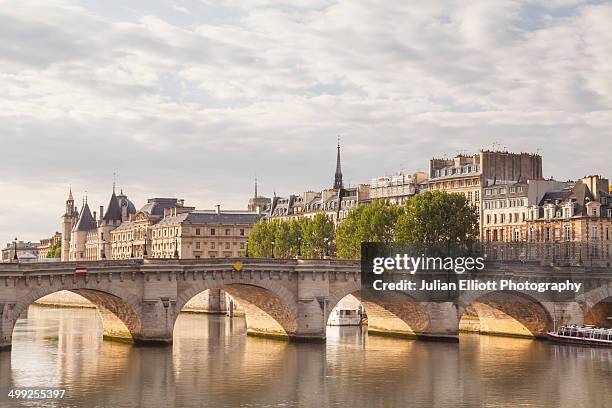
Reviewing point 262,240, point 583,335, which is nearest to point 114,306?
point 583,335

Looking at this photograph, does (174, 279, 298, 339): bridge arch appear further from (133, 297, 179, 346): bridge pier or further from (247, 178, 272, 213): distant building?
(247, 178, 272, 213): distant building

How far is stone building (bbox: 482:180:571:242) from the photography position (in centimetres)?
11988

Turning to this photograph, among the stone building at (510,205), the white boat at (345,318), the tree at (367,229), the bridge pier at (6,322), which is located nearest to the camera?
the bridge pier at (6,322)

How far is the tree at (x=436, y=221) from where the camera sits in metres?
104

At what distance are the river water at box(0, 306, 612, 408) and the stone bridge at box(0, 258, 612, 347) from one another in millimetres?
2049

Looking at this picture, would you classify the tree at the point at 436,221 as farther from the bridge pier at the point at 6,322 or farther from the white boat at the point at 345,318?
the bridge pier at the point at 6,322

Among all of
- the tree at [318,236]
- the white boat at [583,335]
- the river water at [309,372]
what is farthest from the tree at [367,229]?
the white boat at [583,335]

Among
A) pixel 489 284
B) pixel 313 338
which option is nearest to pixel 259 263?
pixel 313 338

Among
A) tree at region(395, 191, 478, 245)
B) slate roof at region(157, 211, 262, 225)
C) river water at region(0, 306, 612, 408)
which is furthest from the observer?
slate roof at region(157, 211, 262, 225)

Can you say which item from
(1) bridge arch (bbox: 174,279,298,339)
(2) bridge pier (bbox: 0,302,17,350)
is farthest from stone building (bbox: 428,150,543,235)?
(2) bridge pier (bbox: 0,302,17,350)

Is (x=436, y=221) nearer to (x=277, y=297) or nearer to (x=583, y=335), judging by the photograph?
(x=583, y=335)

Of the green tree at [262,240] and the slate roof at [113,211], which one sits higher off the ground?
the slate roof at [113,211]

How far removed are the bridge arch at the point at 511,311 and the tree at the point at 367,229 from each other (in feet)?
73.9

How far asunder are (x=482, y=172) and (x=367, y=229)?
23413mm
